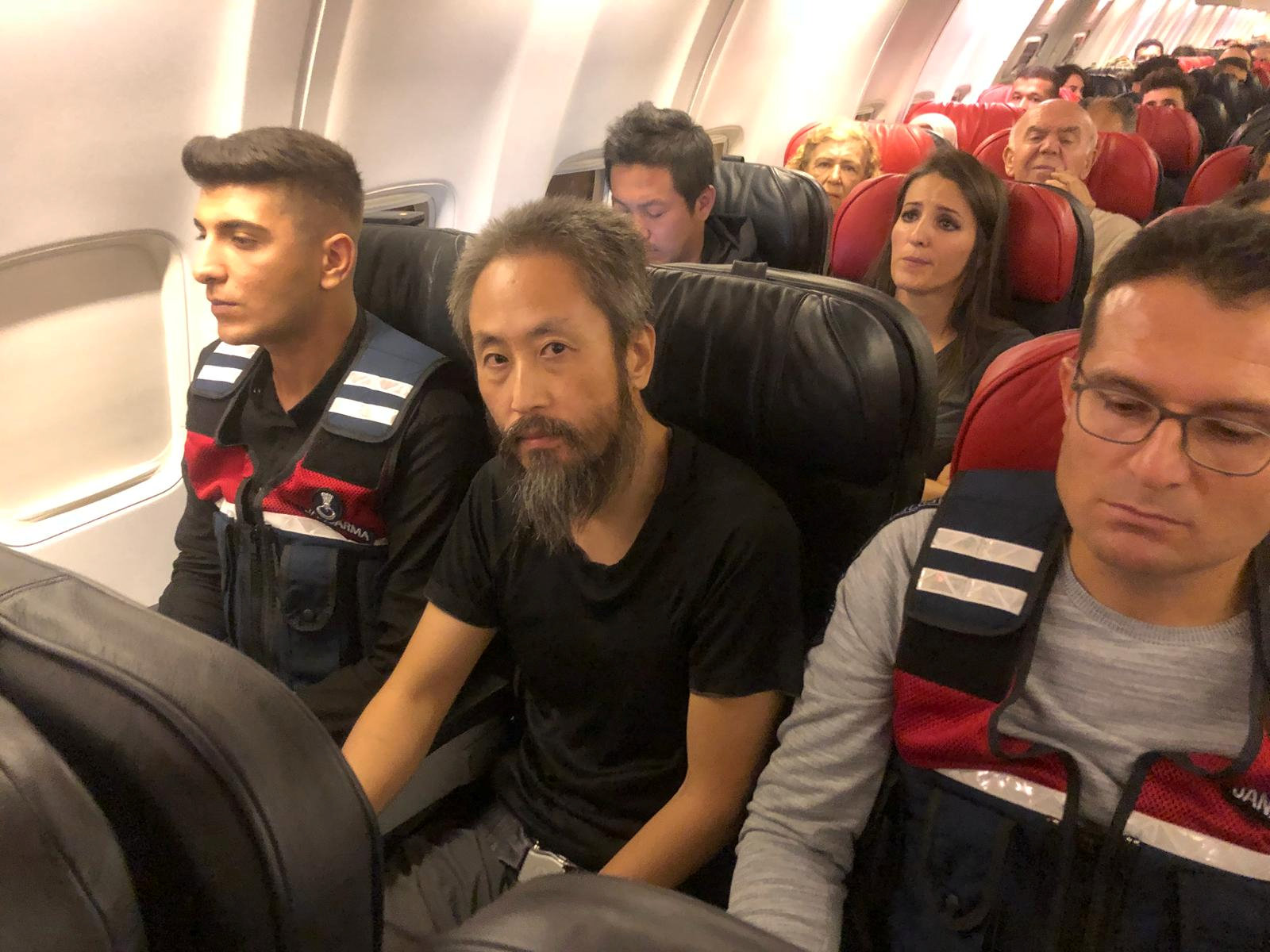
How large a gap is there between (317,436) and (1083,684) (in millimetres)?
1319

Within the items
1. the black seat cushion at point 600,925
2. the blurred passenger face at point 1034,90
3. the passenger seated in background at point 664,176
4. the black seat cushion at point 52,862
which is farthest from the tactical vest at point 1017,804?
the blurred passenger face at point 1034,90

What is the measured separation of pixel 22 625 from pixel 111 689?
0.08 metres

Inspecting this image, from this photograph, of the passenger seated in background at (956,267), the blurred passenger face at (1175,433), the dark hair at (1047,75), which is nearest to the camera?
the blurred passenger face at (1175,433)

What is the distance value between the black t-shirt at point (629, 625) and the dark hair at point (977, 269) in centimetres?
143

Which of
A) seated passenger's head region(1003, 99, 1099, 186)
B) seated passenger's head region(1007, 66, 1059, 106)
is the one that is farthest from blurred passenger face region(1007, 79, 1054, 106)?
seated passenger's head region(1003, 99, 1099, 186)

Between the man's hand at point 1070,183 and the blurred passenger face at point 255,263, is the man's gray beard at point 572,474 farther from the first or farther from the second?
the man's hand at point 1070,183

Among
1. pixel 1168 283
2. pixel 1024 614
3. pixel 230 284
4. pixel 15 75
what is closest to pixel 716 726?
pixel 1024 614

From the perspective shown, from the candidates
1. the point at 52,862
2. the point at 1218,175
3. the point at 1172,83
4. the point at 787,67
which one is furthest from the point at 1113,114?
the point at 52,862

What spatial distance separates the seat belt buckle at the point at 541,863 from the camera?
1.47 m

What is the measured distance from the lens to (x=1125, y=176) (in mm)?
4379

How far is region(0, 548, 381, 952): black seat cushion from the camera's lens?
0.53m

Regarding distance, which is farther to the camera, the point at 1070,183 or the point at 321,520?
the point at 1070,183

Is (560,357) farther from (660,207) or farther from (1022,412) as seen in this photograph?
(660,207)

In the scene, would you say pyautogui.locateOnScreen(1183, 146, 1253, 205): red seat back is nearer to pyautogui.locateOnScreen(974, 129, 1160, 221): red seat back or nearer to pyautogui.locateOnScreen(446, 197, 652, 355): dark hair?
pyautogui.locateOnScreen(974, 129, 1160, 221): red seat back
